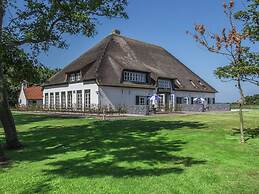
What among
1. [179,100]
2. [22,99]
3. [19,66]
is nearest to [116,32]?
[179,100]

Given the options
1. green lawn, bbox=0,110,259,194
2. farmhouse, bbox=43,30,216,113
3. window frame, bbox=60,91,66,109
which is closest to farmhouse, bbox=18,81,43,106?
farmhouse, bbox=43,30,216,113

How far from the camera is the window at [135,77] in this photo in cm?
4553

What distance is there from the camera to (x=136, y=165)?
35.5ft

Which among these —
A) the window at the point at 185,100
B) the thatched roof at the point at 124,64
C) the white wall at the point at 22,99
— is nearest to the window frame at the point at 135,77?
the thatched roof at the point at 124,64

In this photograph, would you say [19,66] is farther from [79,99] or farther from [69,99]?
[69,99]

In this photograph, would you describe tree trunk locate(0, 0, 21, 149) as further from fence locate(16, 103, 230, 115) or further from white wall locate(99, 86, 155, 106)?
white wall locate(99, 86, 155, 106)

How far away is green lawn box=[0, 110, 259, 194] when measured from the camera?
28.6 ft

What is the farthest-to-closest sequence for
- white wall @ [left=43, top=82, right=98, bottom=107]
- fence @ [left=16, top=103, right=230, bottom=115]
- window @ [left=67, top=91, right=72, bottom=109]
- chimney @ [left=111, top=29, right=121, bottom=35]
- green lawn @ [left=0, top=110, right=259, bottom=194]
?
chimney @ [left=111, top=29, right=121, bottom=35] → window @ [left=67, top=91, right=72, bottom=109] → white wall @ [left=43, top=82, right=98, bottom=107] → fence @ [left=16, top=103, right=230, bottom=115] → green lawn @ [left=0, top=110, right=259, bottom=194]

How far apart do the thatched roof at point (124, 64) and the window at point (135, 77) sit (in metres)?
0.63

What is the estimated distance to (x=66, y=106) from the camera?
161 ft

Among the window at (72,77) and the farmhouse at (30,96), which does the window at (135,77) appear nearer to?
the window at (72,77)

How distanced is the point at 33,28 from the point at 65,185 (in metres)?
9.08

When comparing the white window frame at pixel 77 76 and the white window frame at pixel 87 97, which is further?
the white window frame at pixel 77 76

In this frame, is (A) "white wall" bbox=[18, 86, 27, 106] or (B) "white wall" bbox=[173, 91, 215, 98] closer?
(B) "white wall" bbox=[173, 91, 215, 98]
